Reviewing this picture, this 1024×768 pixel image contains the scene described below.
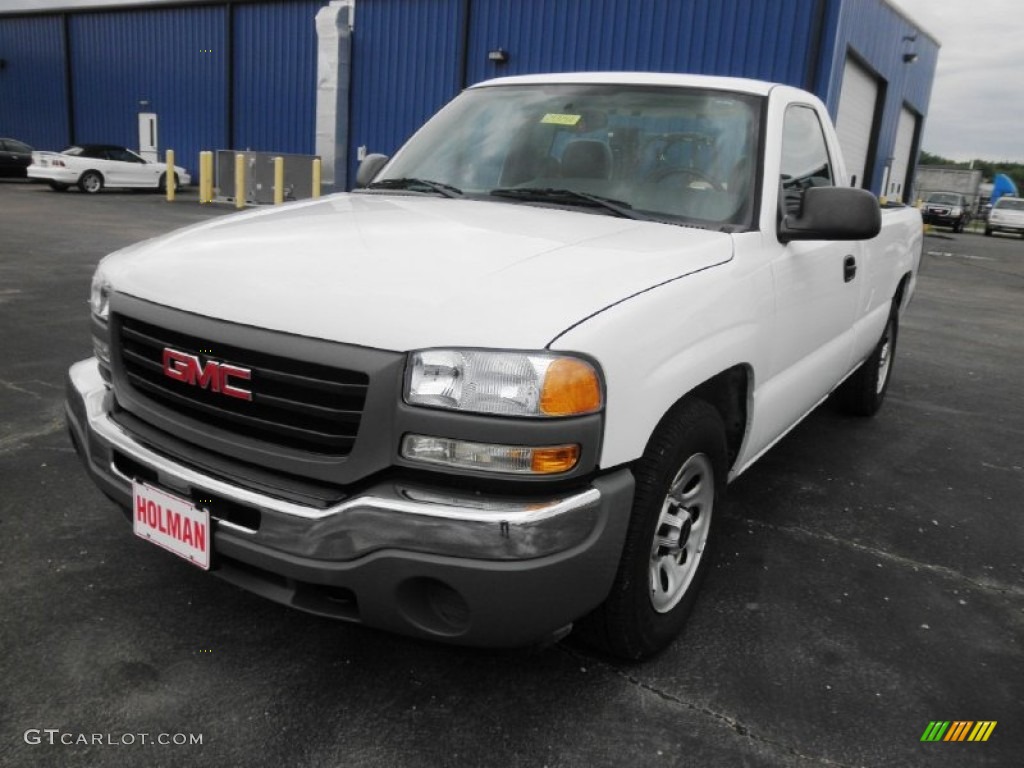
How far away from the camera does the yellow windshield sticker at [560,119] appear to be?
3281 mm

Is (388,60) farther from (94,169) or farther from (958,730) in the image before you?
(958,730)

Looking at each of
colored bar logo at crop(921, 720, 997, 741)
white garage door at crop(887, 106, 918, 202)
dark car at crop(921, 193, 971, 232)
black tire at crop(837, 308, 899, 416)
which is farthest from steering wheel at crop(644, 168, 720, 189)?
dark car at crop(921, 193, 971, 232)

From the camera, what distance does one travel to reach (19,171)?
24.6 metres

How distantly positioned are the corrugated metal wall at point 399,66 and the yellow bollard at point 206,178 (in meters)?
3.58

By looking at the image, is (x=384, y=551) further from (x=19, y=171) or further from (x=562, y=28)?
(x=19, y=171)

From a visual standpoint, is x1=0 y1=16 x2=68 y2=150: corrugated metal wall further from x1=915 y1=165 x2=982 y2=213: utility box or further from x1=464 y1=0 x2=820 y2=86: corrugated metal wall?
x1=915 y1=165 x2=982 y2=213: utility box

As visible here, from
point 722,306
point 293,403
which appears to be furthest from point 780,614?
point 293,403

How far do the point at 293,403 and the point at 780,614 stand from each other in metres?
1.81

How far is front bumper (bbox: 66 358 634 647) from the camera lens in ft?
5.88

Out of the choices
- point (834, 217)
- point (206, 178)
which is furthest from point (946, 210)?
point (834, 217)

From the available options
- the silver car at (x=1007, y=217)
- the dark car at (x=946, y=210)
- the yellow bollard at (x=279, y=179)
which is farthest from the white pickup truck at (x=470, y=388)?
the silver car at (x=1007, y=217)

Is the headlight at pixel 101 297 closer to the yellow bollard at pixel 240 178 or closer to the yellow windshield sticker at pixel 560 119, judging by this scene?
the yellow windshield sticker at pixel 560 119

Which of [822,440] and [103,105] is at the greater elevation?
[103,105]

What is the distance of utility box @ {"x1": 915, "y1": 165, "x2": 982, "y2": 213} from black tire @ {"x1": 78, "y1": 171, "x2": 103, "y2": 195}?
42.2 metres
